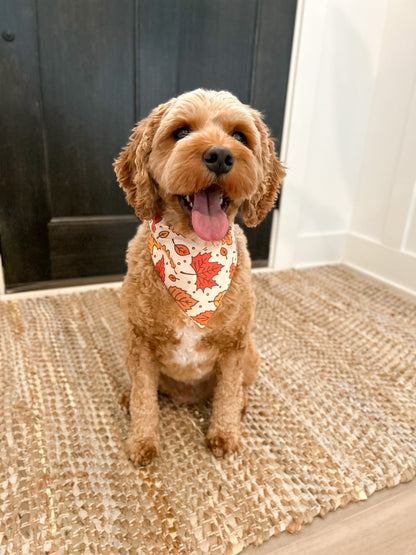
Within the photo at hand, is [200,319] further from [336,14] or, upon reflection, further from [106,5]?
[336,14]

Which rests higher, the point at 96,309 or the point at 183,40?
the point at 183,40

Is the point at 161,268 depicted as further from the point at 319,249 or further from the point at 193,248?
the point at 319,249

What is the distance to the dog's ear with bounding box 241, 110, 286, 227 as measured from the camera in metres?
1.04

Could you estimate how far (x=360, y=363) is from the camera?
61.1 inches

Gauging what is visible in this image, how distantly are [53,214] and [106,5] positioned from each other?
1015 millimetres

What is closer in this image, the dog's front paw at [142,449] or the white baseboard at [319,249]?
the dog's front paw at [142,449]

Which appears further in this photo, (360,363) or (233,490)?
(360,363)

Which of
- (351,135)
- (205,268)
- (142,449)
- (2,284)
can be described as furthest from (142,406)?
(351,135)

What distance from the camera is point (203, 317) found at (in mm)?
979

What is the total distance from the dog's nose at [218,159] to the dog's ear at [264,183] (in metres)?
0.20

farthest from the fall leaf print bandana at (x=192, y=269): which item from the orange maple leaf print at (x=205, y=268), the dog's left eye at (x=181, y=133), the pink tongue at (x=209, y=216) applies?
the dog's left eye at (x=181, y=133)

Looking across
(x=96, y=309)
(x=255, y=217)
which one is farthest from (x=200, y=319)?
(x=96, y=309)

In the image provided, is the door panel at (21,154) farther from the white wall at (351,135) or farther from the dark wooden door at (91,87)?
the white wall at (351,135)

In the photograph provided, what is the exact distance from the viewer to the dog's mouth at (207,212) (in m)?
0.91
